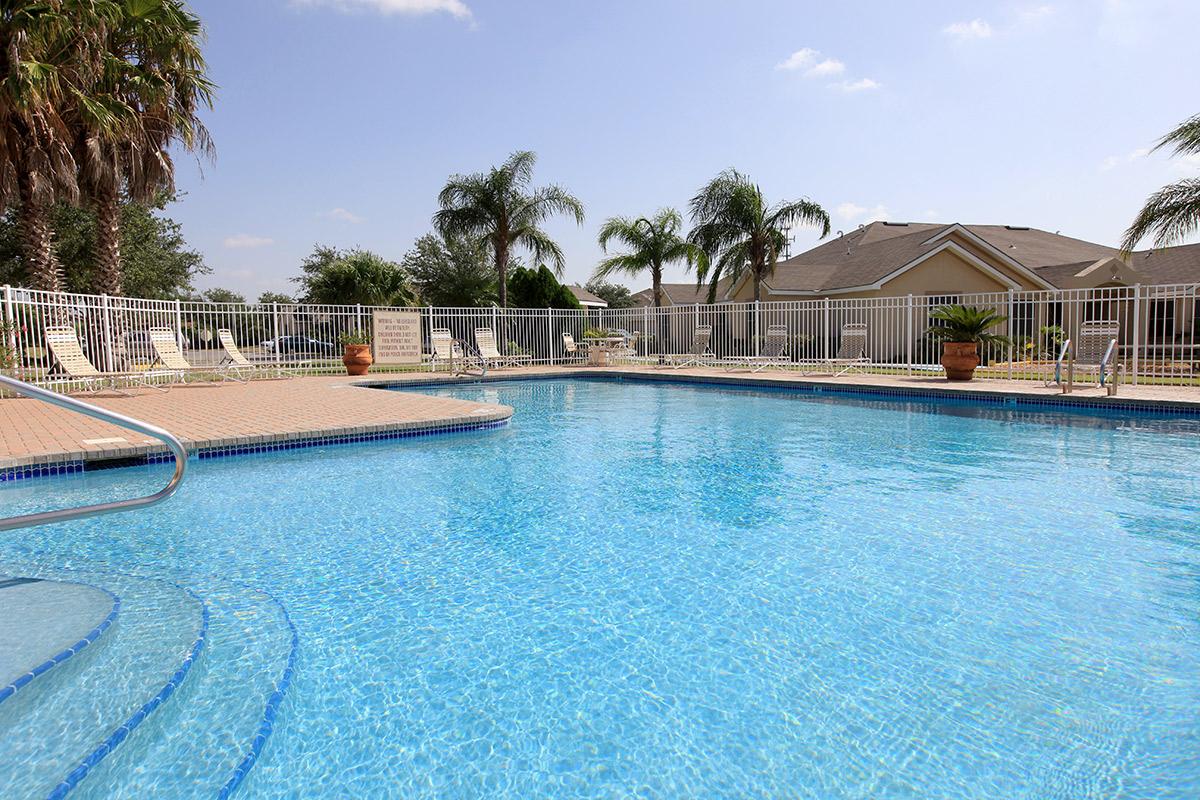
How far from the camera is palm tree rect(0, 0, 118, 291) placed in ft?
37.4

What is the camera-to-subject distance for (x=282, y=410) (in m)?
9.56

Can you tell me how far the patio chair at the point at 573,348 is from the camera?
22.2 metres

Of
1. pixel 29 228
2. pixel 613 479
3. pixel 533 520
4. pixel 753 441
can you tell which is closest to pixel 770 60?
pixel 753 441

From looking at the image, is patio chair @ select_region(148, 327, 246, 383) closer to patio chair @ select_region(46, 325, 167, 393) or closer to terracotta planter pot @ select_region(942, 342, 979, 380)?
patio chair @ select_region(46, 325, 167, 393)

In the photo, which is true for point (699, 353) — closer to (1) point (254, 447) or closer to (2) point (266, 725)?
(1) point (254, 447)

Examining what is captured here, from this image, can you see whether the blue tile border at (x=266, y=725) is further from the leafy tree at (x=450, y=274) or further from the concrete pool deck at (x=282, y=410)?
the leafy tree at (x=450, y=274)

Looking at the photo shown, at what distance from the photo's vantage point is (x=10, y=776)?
2.02 metres

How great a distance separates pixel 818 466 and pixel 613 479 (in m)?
2.18

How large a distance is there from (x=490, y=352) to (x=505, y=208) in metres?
7.88

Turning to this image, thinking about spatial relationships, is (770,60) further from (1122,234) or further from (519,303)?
(519,303)

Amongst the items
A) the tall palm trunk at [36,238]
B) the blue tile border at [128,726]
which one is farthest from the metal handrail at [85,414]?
the tall palm trunk at [36,238]

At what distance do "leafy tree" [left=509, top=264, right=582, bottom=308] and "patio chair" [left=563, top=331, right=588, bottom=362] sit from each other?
3.55m

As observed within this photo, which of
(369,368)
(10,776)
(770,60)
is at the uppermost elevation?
(770,60)

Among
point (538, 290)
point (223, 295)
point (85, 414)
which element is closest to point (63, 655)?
point (85, 414)
